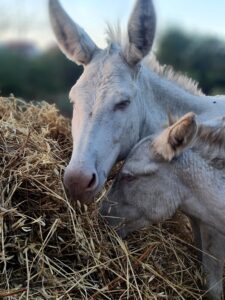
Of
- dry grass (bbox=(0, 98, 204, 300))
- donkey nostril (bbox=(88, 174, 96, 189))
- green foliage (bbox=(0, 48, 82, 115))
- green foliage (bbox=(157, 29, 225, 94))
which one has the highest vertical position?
donkey nostril (bbox=(88, 174, 96, 189))

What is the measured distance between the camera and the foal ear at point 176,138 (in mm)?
3413

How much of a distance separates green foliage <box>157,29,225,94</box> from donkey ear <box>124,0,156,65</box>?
886 inches

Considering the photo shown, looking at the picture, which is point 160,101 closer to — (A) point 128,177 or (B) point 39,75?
(A) point 128,177

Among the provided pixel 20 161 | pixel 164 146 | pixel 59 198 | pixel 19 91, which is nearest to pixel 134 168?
pixel 164 146

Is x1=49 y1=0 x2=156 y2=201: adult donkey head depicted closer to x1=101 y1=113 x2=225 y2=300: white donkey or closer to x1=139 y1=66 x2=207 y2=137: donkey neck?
x1=139 y1=66 x2=207 y2=137: donkey neck

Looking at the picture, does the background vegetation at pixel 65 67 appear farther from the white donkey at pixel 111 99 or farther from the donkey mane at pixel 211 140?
the donkey mane at pixel 211 140

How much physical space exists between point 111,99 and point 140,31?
565 millimetres

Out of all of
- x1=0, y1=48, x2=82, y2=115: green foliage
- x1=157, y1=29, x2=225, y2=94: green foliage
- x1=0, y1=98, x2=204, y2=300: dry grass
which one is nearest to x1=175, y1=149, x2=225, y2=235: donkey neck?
x1=0, y1=98, x2=204, y2=300: dry grass

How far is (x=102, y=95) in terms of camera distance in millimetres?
3941

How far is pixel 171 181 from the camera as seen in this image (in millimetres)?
3801

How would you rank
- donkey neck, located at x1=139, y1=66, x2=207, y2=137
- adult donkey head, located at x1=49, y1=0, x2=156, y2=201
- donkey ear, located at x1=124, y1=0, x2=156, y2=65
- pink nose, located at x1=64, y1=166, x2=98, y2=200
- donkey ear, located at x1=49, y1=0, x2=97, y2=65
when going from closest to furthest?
pink nose, located at x1=64, y1=166, x2=98, y2=200, adult donkey head, located at x1=49, y1=0, x2=156, y2=201, donkey ear, located at x1=124, y1=0, x2=156, y2=65, donkey ear, located at x1=49, y1=0, x2=97, y2=65, donkey neck, located at x1=139, y1=66, x2=207, y2=137

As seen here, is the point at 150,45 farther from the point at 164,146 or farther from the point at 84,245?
the point at 84,245

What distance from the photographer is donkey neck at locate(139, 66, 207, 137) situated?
Answer: 438 cm

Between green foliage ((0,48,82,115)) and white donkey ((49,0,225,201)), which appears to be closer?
white donkey ((49,0,225,201))
